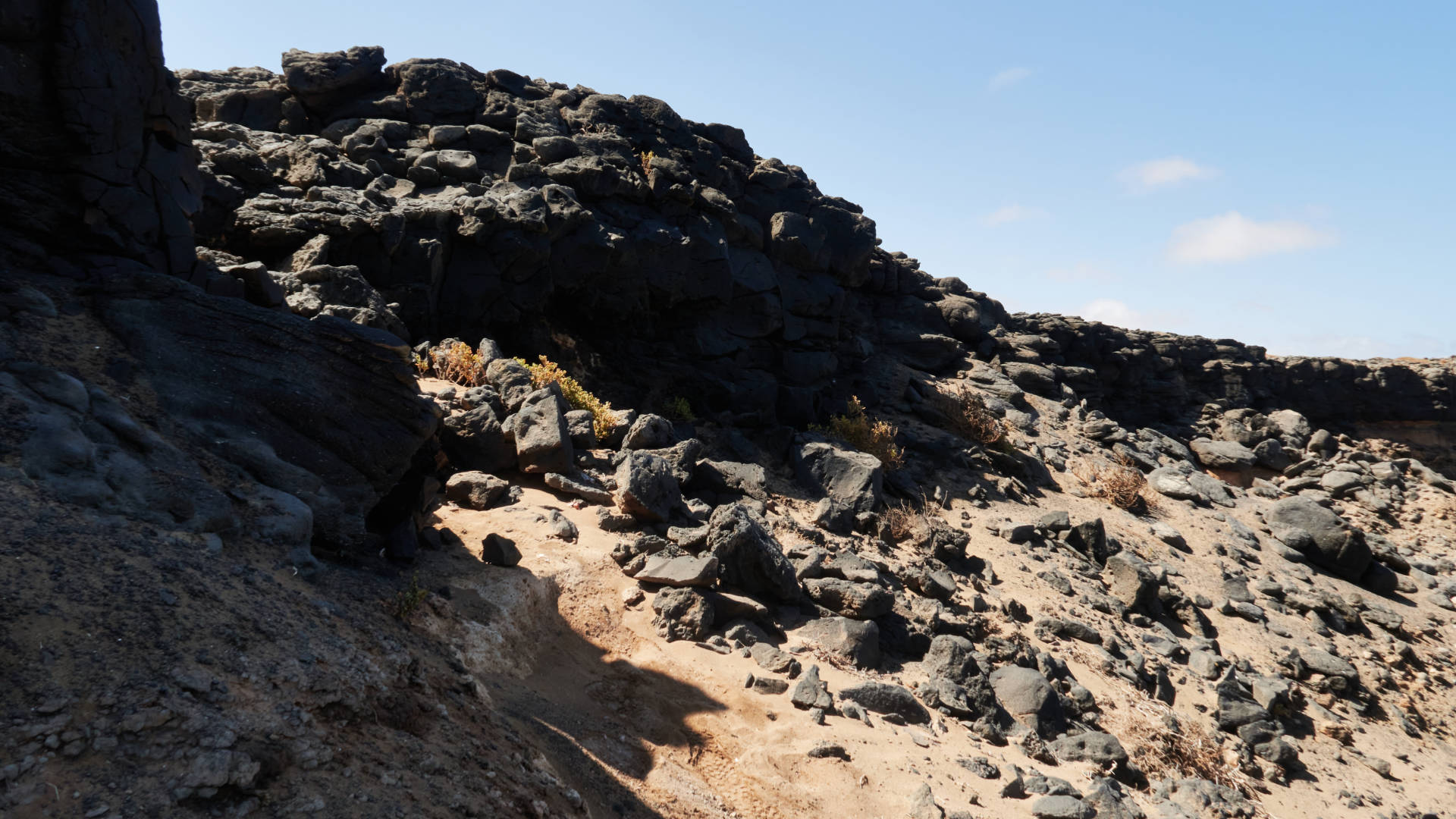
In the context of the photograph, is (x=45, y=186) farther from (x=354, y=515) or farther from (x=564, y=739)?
(x=564, y=739)

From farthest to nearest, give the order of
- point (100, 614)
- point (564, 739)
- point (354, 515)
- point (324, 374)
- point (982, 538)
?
point (982, 538)
point (324, 374)
point (354, 515)
point (564, 739)
point (100, 614)

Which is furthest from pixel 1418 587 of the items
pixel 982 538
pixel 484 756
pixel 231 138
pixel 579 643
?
pixel 231 138

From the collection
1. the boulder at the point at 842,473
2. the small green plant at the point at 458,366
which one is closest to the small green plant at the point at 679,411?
the boulder at the point at 842,473

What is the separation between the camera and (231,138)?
13.2 meters

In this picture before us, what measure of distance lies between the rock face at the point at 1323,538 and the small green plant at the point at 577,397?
46.6 ft

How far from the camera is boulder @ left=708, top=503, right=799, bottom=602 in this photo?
28.8ft

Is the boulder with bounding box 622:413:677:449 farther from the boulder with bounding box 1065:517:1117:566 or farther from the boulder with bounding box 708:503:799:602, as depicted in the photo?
the boulder with bounding box 1065:517:1117:566

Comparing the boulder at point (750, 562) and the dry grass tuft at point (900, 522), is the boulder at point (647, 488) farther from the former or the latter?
the dry grass tuft at point (900, 522)

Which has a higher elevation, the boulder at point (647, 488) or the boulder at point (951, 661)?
the boulder at point (647, 488)

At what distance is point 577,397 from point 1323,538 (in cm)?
1514

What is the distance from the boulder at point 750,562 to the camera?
8766 millimetres

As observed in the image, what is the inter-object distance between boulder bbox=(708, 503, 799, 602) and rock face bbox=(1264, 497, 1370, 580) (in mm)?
12761

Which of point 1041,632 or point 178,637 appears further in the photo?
point 1041,632

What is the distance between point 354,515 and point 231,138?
10834 millimetres
